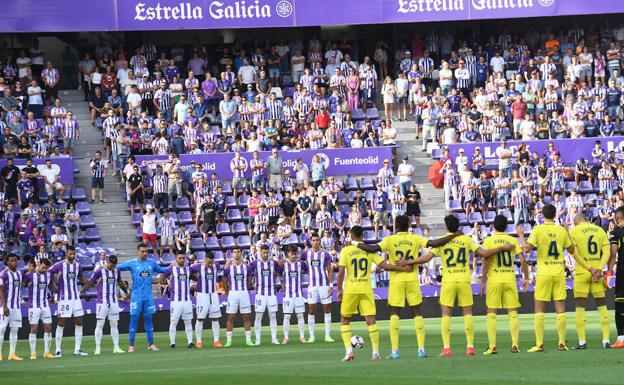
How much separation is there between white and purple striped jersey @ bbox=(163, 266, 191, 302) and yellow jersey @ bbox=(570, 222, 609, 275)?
9.48 m

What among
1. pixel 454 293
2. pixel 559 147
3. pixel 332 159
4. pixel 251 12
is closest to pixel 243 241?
pixel 332 159

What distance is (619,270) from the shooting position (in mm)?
19422

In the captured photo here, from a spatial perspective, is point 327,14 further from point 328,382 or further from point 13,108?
point 328,382

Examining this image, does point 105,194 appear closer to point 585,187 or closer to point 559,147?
point 559,147

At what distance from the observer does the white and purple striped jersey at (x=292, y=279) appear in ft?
87.1

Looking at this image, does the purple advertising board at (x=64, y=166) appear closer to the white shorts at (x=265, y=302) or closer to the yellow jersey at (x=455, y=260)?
the white shorts at (x=265, y=302)

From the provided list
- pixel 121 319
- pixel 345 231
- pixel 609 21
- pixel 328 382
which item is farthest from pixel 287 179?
pixel 328 382

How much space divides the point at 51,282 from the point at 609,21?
27.3 meters

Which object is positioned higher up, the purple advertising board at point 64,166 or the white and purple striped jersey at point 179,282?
the purple advertising board at point 64,166

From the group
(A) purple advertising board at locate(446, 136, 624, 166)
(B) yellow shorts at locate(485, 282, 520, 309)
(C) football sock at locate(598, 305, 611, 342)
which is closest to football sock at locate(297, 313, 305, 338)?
(B) yellow shorts at locate(485, 282, 520, 309)

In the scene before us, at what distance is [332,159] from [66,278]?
16.0m

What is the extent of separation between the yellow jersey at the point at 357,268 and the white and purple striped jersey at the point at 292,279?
7161 millimetres

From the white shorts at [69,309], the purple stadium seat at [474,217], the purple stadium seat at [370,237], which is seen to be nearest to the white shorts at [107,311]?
the white shorts at [69,309]

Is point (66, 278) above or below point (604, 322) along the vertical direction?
above
